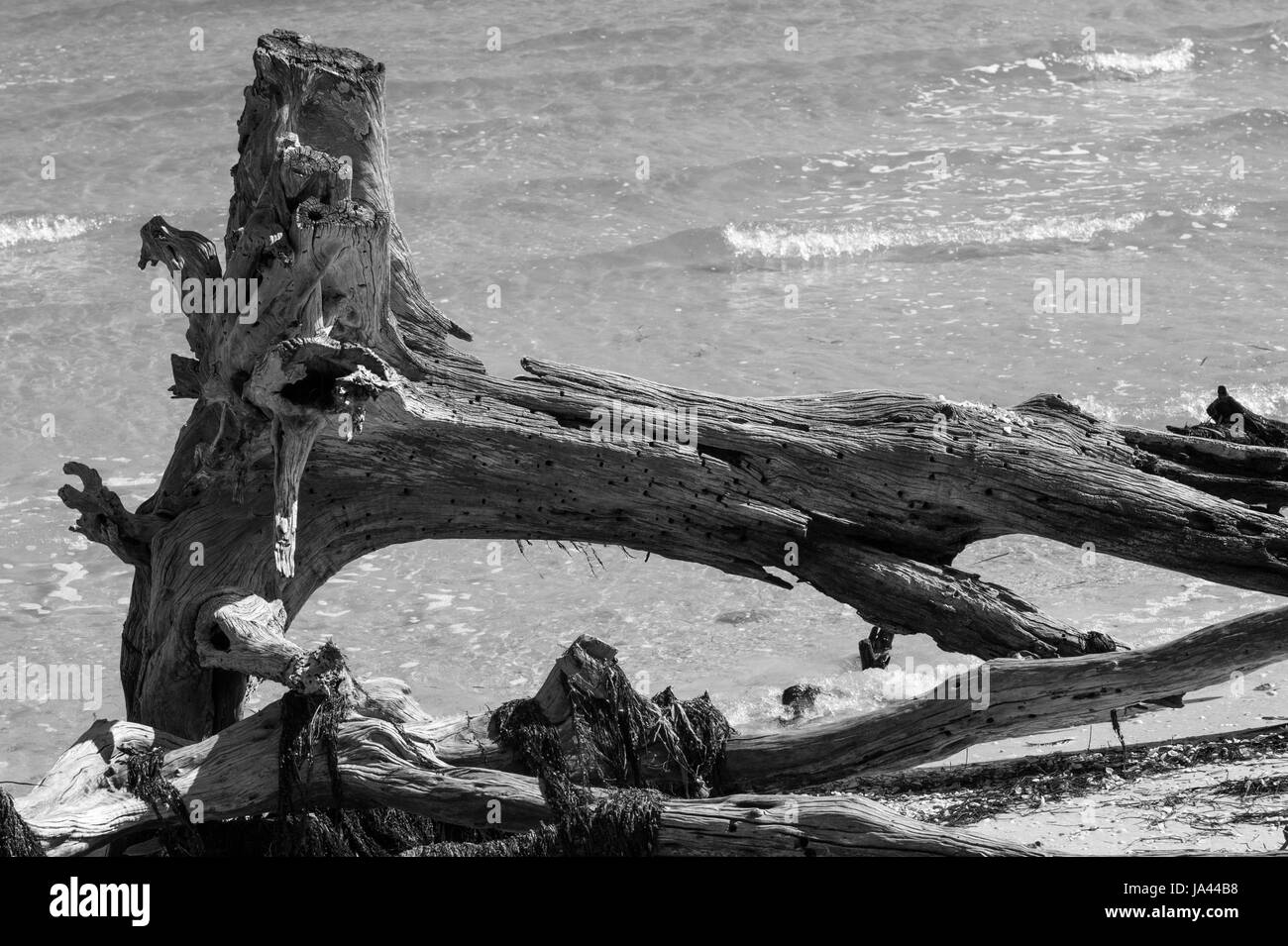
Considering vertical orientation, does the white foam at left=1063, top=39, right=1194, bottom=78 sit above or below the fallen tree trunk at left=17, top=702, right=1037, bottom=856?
above

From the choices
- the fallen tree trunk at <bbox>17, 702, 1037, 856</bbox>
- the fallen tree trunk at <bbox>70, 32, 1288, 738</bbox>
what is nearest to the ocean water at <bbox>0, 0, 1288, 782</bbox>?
the fallen tree trunk at <bbox>70, 32, 1288, 738</bbox>

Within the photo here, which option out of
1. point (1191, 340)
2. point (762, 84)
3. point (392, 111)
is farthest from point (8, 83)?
point (1191, 340)

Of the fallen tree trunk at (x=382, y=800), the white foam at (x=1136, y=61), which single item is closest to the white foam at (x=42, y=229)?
the fallen tree trunk at (x=382, y=800)

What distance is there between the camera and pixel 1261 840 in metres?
4.66

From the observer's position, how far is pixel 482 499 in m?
5.45

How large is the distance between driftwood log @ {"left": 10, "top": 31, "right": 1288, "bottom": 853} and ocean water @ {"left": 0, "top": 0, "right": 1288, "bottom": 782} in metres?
1.24

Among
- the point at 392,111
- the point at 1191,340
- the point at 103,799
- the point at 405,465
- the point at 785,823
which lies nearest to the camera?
the point at 785,823

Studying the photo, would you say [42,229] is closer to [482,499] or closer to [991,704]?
[482,499]

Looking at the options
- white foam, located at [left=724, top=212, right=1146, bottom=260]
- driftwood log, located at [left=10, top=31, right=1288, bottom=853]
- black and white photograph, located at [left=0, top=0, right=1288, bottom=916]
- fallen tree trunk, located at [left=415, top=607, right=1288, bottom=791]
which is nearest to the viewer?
black and white photograph, located at [left=0, top=0, right=1288, bottom=916]

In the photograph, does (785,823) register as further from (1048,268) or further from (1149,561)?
(1048,268)

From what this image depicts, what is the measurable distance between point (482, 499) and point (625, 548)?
83 cm

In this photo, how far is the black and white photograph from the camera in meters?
4.66

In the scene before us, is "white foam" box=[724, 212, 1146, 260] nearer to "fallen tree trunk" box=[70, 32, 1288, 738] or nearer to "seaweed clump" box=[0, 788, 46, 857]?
"fallen tree trunk" box=[70, 32, 1288, 738]

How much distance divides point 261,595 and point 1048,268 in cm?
851
